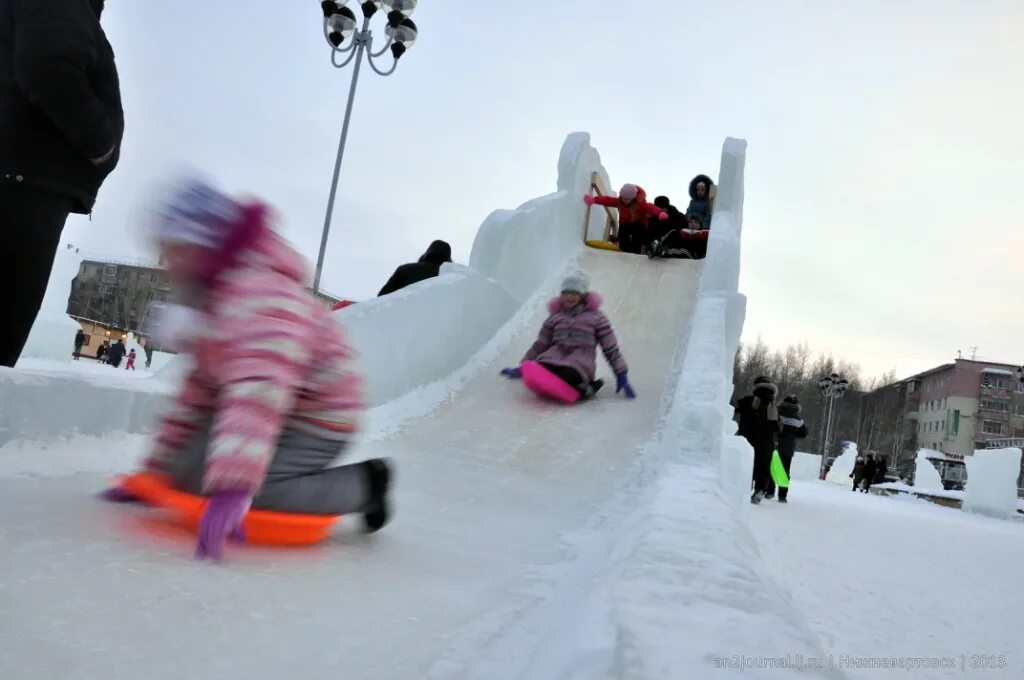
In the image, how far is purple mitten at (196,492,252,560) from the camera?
1.45 m

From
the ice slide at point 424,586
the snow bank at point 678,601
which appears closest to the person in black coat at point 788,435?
the ice slide at point 424,586

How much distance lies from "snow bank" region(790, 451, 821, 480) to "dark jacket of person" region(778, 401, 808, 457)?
9564 mm

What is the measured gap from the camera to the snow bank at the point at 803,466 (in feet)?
54.8

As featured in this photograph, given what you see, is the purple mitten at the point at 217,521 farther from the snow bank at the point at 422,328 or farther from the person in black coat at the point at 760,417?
the person in black coat at the point at 760,417

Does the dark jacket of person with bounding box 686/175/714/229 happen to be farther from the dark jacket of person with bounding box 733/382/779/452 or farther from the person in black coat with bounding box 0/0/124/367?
the person in black coat with bounding box 0/0/124/367

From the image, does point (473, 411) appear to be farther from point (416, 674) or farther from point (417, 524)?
point (416, 674)

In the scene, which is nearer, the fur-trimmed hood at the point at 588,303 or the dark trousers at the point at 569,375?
the dark trousers at the point at 569,375

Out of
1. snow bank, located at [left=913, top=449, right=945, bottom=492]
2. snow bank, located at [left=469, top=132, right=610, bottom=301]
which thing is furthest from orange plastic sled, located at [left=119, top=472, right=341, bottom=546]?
snow bank, located at [left=913, top=449, right=945, bottom=492]

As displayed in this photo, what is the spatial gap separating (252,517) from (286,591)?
0.95 ft

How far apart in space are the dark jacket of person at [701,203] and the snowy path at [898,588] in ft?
14.5

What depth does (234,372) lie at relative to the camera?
147cm

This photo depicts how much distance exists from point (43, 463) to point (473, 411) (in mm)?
2325

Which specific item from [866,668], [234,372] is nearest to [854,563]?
[866,668]

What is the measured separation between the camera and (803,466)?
16906 millimetres
